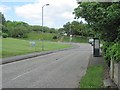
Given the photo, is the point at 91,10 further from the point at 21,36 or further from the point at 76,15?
the point at 21,36

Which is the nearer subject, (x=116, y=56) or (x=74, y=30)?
(x=116, y=56)

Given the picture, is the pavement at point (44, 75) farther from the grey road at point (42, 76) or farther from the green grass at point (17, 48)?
the green grass at point (17, 48)

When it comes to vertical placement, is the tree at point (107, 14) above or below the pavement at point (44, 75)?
above

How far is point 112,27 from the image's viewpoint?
1717 centimetres

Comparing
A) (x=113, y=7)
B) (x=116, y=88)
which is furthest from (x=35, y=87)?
(x=113, y=7)

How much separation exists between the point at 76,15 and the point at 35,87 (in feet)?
33.6

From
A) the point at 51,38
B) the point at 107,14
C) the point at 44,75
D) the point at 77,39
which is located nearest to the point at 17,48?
the point at 44,75

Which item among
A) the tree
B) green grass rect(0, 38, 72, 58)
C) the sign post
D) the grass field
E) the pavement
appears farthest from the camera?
the grass field

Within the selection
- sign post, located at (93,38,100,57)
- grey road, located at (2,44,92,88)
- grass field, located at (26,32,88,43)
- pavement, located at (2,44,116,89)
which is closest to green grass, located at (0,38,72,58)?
sign post, located at (93,38,100,57)

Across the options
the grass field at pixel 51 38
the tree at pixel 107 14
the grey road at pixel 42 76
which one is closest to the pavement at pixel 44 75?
the grey road at pixel 42 76

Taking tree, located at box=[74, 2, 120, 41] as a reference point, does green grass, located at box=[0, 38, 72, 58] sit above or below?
below

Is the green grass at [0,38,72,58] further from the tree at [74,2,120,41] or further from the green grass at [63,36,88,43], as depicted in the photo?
the green grass at [63,36,88,43]

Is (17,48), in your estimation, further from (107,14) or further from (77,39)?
(77,39)

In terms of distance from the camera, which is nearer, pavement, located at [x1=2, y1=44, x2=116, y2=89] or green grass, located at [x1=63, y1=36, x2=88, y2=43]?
pavement, located at [x1=2, y1=44, x2=116, y2=89]
